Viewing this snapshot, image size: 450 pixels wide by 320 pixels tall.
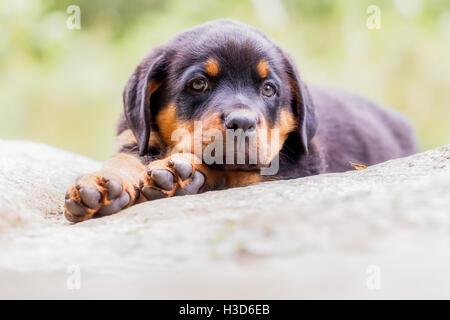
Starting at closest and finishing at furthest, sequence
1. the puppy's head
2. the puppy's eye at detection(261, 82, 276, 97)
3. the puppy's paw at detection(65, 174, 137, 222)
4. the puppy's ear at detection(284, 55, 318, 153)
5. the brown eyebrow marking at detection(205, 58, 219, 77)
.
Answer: the puppy's paw at detection(65, 174, 137, 222) < the puppy's head < the brown eyebrow marking at detection(205, 58, 219, 77) < the puppy's eye at detection(261, 82, 276, 97) < the puppy's ear at detection(284, 55, 318, 153)

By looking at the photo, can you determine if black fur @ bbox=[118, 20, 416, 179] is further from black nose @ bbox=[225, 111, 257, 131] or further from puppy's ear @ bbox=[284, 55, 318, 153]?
black nose @ bbox=[225, 111, 257, 131]

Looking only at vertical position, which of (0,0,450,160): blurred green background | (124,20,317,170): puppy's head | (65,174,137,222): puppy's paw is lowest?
(65,174,137,222): puppy's paw

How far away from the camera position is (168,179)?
12.1 ft

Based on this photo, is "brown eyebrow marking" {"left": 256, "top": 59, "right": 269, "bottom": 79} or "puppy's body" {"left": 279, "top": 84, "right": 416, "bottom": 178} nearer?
"brown eyebrow marking" {"left": 256, "top": 59, "right": 269, "bottom": 79}

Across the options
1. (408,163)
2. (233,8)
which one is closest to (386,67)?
(233,8)

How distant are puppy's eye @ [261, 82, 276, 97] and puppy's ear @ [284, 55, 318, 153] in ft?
0.93

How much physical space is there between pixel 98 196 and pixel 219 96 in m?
1.08

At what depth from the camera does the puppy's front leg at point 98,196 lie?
3.52 m

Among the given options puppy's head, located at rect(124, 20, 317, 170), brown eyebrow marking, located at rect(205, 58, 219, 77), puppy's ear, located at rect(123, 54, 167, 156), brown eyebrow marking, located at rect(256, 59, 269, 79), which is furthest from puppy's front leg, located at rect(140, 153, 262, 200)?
brown eyebrow marking, located at rect(256, 59, 269, 79)

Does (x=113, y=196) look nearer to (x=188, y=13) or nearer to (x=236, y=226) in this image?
(x=236, y=226)

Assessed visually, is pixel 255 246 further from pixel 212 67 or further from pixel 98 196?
pixel 212 67

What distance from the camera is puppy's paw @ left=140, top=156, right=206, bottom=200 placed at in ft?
12.1

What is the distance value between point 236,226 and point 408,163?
5.24 ft

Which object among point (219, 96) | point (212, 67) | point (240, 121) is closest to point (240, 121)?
point (240, 121)
